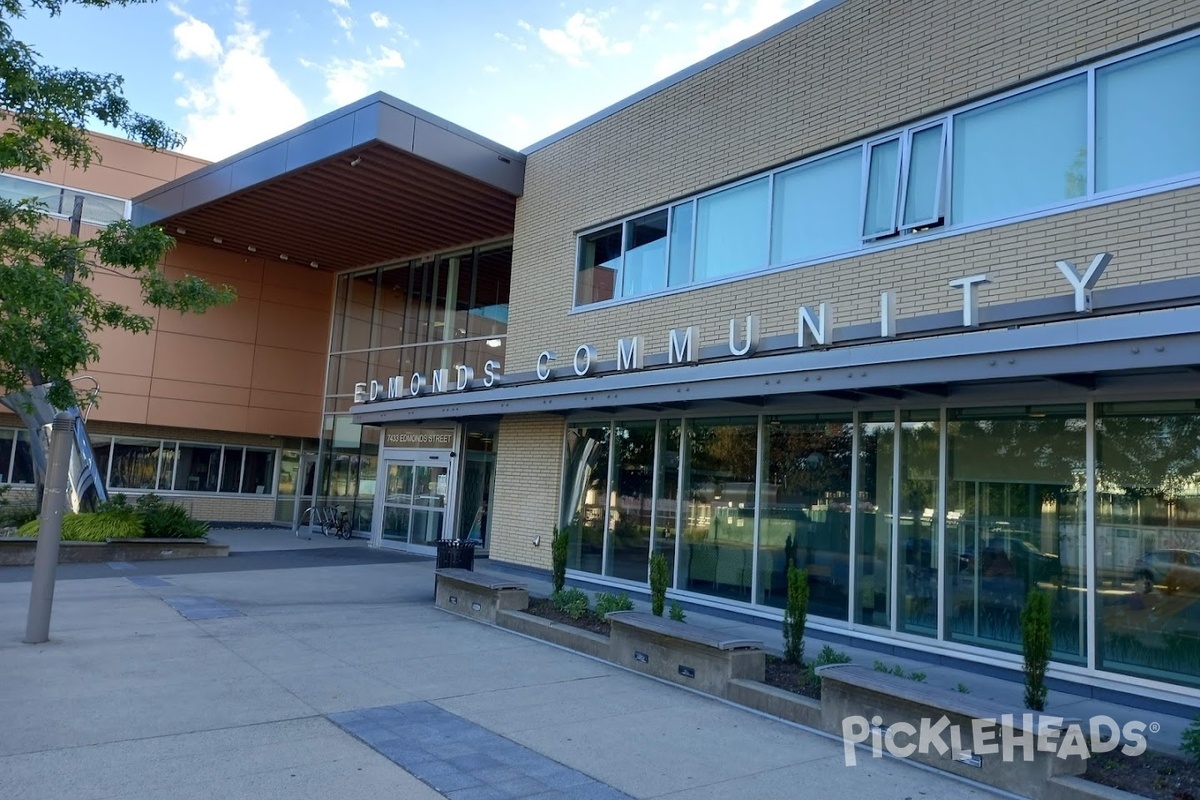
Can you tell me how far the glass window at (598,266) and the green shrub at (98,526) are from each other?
1009 centimetres

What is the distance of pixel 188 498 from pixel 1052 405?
24.0m

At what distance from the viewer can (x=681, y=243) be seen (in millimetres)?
13484

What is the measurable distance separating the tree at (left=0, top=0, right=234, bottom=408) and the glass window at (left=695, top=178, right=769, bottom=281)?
6.60 meters

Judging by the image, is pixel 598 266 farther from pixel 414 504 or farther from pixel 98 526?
pixel 98 526

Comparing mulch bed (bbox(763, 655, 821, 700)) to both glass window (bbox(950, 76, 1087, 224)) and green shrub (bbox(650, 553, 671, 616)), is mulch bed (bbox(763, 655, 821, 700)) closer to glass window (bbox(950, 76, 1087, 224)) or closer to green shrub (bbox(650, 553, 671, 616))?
green shrub (bbox(650, 553, 671, 616))

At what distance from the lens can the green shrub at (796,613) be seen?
8.61 metres

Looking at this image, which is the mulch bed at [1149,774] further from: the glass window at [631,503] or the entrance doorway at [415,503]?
the entrance doorway at [415,503]

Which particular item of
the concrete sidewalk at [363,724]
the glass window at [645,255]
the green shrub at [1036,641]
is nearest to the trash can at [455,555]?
the concrete sidewalk at [363,724]

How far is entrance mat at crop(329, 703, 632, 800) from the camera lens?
5527mm

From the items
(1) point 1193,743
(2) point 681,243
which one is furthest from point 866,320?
(1) point 1193,743

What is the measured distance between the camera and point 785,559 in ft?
37.2

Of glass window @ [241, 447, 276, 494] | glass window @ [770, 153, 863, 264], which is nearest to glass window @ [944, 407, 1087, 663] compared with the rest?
glass window @ [770, 153, 863, 264]

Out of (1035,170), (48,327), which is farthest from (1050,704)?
(48,327)

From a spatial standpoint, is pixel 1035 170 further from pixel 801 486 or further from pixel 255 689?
pixel 255 689
